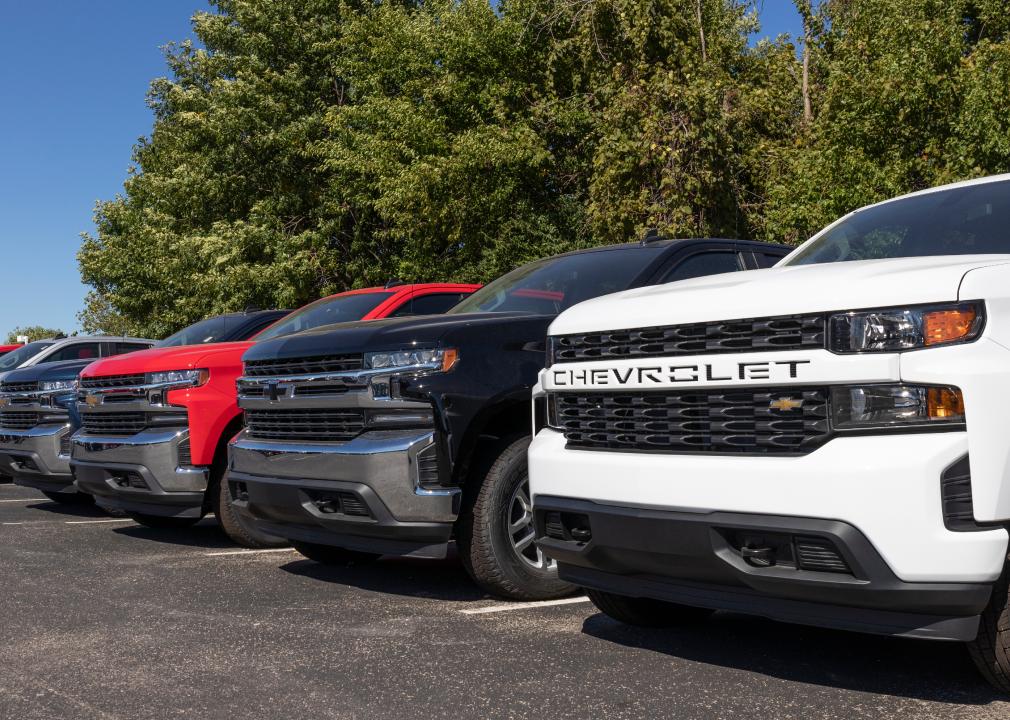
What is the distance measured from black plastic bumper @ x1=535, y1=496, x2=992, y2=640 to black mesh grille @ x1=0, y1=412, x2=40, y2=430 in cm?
765

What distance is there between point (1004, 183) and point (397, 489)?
3111mm

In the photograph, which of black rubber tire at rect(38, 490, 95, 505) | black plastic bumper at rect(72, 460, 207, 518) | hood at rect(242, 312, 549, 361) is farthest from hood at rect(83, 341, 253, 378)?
black rubber tire at rect(38, 490, 95, 505)

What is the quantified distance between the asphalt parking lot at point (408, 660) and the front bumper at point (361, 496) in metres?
0.37

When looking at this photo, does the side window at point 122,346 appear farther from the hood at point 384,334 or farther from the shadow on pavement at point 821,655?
the shadow on pavement at point 821,655

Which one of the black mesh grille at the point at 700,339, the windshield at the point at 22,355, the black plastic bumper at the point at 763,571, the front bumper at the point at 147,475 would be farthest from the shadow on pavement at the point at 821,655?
the windshield at the point at 22,355

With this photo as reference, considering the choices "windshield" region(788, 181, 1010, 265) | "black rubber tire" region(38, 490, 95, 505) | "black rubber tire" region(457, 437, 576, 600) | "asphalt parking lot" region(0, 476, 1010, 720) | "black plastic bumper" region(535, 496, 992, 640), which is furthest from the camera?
"black rubber tire" region(38, 490, 95, 505)

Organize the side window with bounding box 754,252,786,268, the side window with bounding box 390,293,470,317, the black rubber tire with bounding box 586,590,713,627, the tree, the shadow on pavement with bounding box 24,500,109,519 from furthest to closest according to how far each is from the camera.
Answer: the tree < the shadow on pavement with bounding box 24,500,109,519 < the side window with bounding box 390,293,470,317 < the side window with bounding box 754,252,786,268 < the black rubber tire with bounding box 586,590,713,627

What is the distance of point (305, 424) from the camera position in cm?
630

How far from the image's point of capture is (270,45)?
32.5 metres

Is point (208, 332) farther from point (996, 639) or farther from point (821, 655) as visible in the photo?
point (996, 639)

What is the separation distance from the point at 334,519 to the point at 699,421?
2.49 metres

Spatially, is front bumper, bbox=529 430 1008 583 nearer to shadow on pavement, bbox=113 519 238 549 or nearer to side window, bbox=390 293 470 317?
side window, bbox=390 293 470 317

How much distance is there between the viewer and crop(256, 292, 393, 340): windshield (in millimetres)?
8648

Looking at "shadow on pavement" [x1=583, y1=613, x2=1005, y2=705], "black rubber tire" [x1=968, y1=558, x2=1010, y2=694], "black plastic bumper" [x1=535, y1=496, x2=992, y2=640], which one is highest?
"black plastic bumper" [x1=535, y1=496, x2=992, y2=640]
